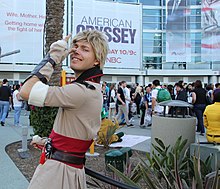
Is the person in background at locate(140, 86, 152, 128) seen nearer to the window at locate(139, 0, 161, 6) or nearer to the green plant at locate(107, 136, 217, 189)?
the green plant at locate(107, 136, 217, 189)

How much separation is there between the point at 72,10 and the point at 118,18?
16.2 ft

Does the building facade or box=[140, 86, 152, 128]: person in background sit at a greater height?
the building facade

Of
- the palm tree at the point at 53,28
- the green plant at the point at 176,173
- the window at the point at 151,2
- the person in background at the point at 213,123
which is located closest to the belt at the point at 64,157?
the green plant at the point at 176,173

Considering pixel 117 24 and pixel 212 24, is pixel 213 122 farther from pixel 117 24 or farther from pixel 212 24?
pixel 117 24

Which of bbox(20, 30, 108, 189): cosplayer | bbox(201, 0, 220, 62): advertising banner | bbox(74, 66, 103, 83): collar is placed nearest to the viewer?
bbox(20, 30, 108, 189): cosplayer

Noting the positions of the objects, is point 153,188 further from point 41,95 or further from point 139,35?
point 139,35

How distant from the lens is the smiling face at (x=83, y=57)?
2.32m

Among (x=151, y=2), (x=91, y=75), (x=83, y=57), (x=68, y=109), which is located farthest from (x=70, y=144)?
(x=151, y=2)

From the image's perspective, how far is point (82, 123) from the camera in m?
2.20

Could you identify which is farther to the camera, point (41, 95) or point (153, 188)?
point (153, 188)

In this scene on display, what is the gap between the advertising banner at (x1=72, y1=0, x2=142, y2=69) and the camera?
115ft

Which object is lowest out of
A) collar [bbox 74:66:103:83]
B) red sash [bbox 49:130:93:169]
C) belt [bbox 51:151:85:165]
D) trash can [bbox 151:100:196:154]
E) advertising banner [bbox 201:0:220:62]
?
trash can [bbox 151:100:196:154]

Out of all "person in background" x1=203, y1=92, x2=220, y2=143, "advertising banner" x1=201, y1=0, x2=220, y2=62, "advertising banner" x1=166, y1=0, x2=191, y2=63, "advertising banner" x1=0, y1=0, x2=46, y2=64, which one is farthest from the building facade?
"person in background" x1=203, y1=92, x2=220, y2=143

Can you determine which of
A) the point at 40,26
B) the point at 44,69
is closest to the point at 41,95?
the point at 44,69
